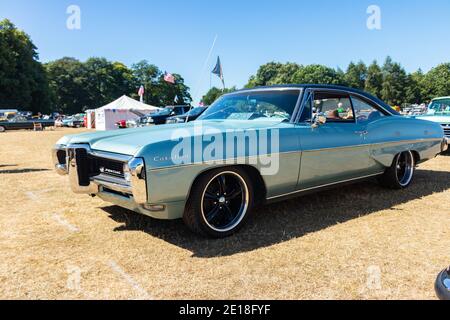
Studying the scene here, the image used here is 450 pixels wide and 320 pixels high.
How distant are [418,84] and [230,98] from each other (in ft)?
307

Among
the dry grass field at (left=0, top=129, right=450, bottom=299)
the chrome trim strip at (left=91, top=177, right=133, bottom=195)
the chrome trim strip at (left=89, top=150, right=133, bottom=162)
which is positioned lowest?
the dry grass field at (left=0, top=129, right=450, bottom=299)

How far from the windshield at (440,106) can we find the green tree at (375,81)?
83.7 metres

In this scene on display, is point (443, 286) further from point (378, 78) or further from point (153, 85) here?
point (378, 78)

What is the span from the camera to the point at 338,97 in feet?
14.6

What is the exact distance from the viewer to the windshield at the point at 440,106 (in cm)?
981

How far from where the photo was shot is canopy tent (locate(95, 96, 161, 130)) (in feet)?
97.3

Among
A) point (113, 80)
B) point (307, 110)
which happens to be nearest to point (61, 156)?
point (307, 110)

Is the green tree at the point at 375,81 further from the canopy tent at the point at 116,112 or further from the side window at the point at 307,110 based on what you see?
the side window at the point at 307,110

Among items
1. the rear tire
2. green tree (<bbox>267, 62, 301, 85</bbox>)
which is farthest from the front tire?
green tree (<bbox>267, 62, 301, 85</bbox>)

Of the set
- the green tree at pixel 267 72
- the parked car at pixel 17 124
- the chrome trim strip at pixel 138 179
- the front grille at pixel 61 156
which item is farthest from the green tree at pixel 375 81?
the chrome trim strip at pixel 138 179

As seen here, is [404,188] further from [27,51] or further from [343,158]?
[27,51]

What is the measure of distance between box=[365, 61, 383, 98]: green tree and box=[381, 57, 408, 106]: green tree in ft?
5.27

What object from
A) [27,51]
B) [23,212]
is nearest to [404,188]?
[23,212]

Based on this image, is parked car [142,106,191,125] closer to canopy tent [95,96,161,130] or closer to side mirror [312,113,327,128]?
canopy tent [95,96,161,130]
